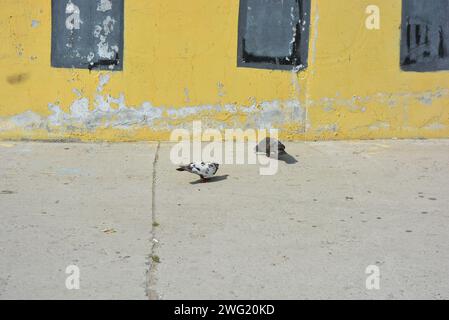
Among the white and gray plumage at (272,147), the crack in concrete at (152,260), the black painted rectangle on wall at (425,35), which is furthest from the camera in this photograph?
the black painted rectangle on wall at (425,35)

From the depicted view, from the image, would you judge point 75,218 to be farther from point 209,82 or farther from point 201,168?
point 209,82

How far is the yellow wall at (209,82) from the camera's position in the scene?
716 cm

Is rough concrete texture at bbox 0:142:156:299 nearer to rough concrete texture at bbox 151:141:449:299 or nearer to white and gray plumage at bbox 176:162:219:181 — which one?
→ rough concrete texture at bbox 151:141:449:299

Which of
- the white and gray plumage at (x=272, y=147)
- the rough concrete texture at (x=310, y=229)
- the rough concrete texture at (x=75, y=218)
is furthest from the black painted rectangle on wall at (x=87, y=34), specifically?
the white and gray plumage at (x=272, y=147)

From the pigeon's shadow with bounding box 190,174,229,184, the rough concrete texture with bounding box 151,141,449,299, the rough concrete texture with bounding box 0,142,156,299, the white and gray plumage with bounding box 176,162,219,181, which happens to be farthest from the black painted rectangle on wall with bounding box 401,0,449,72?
the rough concrete texture with bounding box 0,142,156,299

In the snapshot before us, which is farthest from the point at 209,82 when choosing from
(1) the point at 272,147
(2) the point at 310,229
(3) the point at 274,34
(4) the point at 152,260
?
(4) the point at 152,260

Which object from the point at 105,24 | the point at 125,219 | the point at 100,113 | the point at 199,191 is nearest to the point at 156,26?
the point at 105,24

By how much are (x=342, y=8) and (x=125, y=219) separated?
3.67m

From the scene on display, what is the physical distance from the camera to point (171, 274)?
13.5ft

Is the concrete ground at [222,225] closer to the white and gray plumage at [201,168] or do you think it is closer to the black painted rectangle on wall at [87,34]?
the white and gray plumage at [201,168]

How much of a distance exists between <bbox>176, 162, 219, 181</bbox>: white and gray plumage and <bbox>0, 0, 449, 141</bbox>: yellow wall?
152 centimetres

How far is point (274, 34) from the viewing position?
7359 millimetres

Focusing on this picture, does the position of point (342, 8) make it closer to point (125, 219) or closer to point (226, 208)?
point (226, 208)

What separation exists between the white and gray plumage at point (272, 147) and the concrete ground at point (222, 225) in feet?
0.50
